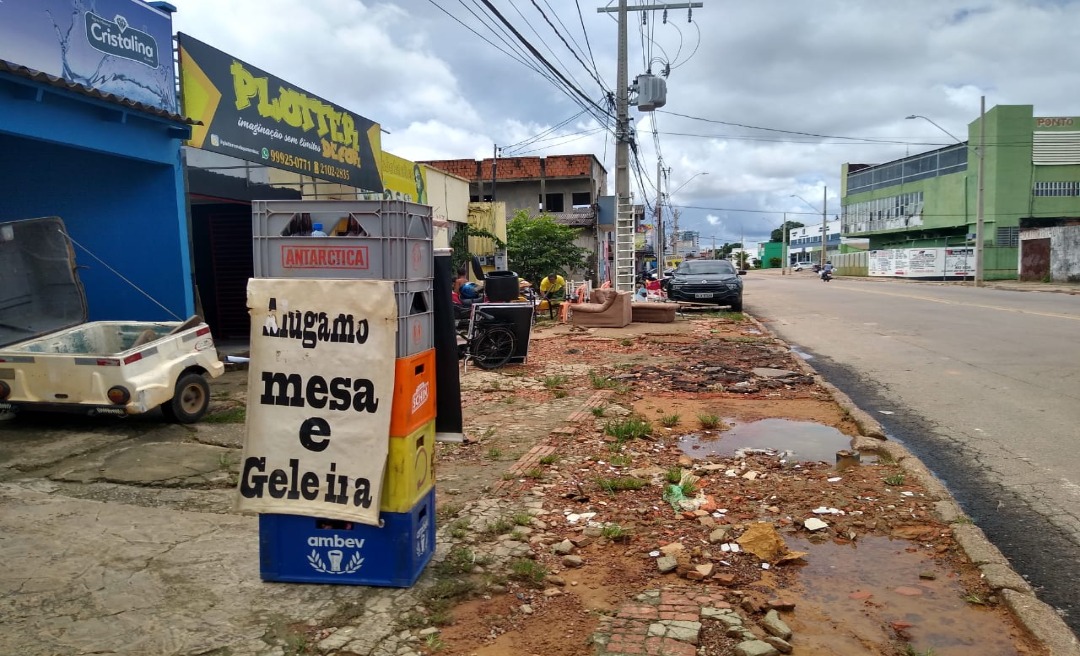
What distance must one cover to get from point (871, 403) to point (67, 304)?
30.8ft

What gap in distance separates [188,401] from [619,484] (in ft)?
14.9

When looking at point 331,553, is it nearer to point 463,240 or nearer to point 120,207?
point 120,207

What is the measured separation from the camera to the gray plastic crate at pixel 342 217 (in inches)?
137

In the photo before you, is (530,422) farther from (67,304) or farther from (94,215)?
(94,215)

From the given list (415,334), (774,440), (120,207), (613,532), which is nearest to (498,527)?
(613,532)

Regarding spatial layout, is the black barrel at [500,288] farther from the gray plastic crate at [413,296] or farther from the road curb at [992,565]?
the gray plastic crate at [413,296]

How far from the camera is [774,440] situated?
6934 millimetres

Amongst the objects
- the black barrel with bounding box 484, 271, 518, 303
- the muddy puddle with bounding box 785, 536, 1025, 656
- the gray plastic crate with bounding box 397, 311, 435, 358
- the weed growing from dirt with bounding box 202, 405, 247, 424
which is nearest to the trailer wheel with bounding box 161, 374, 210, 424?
the weed growing from dirt with bounding box 202, 405, 247, 424

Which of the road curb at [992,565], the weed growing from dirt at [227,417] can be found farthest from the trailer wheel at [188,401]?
the road curb at [992,565]

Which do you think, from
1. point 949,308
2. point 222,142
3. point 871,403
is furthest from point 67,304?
point 949,308

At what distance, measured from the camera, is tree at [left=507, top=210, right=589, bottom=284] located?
29016 mm

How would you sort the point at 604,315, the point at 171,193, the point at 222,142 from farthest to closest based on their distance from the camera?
the point at 604,315
the point at 222,142
the point at 171,193

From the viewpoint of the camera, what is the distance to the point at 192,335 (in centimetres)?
743

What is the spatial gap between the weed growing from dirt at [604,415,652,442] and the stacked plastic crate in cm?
333
